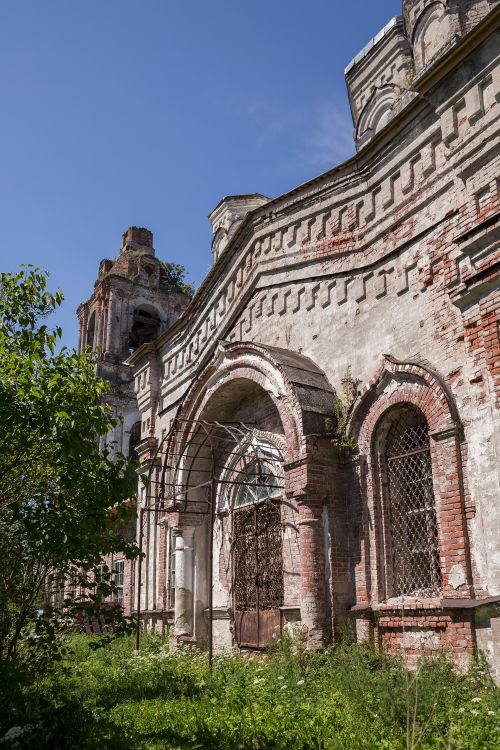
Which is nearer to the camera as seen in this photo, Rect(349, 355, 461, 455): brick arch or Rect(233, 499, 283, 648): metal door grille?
Rect(349, 355, 461, 455): brick arch

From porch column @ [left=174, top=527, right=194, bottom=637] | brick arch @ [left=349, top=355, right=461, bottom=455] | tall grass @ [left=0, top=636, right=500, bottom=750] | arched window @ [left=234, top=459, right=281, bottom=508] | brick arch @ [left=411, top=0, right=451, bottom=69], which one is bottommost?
tall grass @ [left=0, top=636, right=500, bottom=750]

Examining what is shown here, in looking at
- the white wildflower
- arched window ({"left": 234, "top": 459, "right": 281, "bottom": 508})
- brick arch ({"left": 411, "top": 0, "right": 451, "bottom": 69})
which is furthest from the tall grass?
brick arch ({"left": 411, "top": 0, "right": 451, "bottom": 69})

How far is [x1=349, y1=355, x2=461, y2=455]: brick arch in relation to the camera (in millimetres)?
7664

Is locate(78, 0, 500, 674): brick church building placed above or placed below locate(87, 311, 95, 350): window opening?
below

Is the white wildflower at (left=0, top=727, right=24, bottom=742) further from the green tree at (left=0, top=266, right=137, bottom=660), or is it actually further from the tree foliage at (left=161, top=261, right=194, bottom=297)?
the tree foliage at (left=161, top=261, right=194, bottom=297)

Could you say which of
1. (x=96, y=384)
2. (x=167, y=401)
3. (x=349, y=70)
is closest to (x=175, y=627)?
(x=167, y=401)

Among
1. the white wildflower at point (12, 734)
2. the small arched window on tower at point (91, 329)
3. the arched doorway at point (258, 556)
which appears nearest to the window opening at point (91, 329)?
the small arched window on tower at point (91, 329)

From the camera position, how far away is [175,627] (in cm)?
1228

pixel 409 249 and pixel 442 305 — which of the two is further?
pixel 409 249

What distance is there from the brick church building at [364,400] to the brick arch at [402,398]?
25mm

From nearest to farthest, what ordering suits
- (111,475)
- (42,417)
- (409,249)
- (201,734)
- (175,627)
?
(201,734) → (42,417) → (111,475) → (409,249) → (175,627)

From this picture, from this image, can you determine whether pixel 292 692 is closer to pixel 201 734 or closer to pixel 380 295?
pixel 201 734

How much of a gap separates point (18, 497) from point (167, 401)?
25.2ft

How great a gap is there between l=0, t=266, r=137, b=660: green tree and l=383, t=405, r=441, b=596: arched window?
341cm
